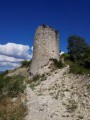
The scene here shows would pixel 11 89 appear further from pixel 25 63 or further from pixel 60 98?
pixel 25 63

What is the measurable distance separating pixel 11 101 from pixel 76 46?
27.4 meters

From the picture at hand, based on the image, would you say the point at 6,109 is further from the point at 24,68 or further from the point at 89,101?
the point at 24,68

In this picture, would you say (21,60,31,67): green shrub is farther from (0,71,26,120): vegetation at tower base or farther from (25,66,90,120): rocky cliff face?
(0,71,26,120): vegetation at tower base

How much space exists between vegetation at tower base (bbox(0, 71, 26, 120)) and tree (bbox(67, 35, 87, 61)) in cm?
2125

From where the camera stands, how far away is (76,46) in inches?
1727

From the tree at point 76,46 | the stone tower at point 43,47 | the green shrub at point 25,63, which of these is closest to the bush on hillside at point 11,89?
the stone tower at point 43,47

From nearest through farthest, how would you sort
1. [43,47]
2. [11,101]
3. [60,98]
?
1. [11,101]
2. [60,98]
3. [43,47]

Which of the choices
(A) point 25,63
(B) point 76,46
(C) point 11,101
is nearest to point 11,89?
(C) point 11,101

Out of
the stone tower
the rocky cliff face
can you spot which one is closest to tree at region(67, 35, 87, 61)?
the stone tower

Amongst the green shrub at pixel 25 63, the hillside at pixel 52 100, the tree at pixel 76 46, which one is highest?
the tree at pixel 76 46

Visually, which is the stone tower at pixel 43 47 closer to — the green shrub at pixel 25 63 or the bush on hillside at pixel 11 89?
the green shrub at pixel 25 63

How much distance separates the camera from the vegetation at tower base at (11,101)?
15015mm

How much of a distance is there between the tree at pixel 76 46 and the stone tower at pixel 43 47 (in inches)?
441

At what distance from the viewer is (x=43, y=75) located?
28.1 meters
